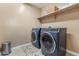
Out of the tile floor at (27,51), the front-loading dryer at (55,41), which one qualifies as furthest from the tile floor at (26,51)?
the front-loading dryer at (55,41)

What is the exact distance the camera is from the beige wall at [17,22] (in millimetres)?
1319

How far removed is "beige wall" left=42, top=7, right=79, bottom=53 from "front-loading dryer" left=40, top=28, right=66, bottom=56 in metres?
0.07

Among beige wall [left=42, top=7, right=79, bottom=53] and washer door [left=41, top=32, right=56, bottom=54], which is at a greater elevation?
beige wall [left=42, top=7, right=79, bottom=53]

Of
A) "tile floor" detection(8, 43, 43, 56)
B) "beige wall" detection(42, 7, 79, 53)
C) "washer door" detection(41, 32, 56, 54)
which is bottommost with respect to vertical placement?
"tile floor" detection(8, 43, 43, 56)

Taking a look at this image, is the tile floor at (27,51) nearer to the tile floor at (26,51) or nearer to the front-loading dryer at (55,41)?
the tile floor at (26,51)

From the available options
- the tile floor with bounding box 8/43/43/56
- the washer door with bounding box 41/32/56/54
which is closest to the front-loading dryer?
the washer door with bounding box 41/32/56/54

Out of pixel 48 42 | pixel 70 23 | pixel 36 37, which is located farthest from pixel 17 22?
pixel 70 23

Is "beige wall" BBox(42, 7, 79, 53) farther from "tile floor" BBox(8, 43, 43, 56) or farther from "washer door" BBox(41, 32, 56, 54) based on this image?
"tile floor" BBox(8, 43, 43, 56)

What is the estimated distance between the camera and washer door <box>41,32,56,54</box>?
4.54 feet

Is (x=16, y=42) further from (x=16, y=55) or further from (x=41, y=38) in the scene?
(x=41, y=38)

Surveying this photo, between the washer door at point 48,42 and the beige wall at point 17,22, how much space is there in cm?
20

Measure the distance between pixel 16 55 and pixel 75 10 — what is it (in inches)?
40.6

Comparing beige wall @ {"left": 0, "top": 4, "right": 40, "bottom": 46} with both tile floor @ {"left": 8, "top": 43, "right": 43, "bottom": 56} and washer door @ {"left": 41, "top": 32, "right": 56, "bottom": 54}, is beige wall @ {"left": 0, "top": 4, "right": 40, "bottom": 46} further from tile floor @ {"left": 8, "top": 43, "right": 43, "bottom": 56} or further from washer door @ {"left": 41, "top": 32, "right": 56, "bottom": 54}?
washer door @ {"left": 41, "top": 32, "right": 56, "bottom": 54}

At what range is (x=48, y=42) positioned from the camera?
1.46 meters
